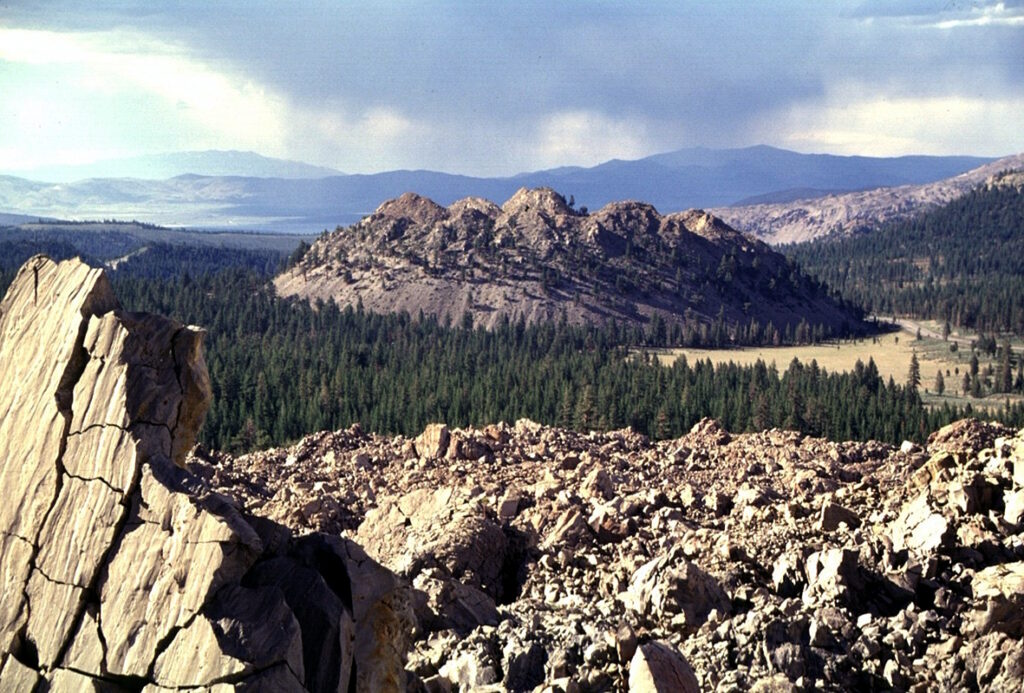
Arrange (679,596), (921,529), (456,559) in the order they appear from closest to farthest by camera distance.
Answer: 1. (679,596)
2. (921,529)
3. (456,559)

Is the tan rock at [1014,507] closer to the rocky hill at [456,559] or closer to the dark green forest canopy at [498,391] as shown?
the rocky hill at [456,559]

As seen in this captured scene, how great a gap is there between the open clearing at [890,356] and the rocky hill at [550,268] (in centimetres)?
1233

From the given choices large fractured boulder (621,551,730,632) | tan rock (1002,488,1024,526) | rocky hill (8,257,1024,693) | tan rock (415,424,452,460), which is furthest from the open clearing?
large fractured boulder (621,551,730,632)

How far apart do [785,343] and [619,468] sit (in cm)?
11118

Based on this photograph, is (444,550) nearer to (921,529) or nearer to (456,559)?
(456,559)

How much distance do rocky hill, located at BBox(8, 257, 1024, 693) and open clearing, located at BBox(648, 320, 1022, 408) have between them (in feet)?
242

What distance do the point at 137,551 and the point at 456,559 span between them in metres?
11.3

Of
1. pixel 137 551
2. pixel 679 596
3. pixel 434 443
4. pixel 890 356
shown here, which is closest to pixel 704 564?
pixel 679 596

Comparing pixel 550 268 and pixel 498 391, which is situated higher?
pixel 550 268

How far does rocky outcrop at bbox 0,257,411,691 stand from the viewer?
33.6ft

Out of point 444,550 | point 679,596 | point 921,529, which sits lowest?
point 444,550

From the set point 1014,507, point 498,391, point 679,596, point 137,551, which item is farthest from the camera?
point 498,391

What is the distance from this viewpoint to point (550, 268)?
14500 cm

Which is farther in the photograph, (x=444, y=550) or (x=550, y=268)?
(x=550, y=268)
